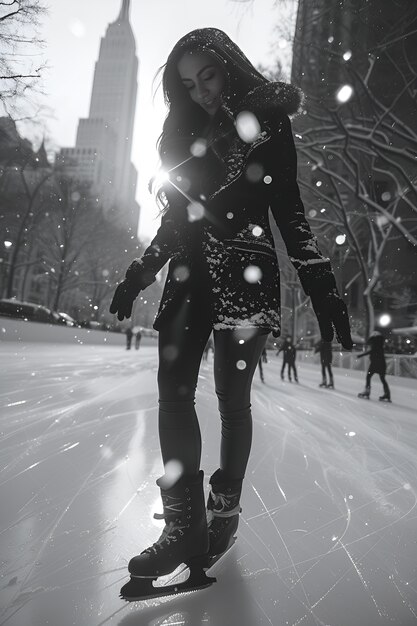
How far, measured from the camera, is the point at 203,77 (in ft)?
4.27

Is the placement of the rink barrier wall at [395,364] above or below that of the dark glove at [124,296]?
below

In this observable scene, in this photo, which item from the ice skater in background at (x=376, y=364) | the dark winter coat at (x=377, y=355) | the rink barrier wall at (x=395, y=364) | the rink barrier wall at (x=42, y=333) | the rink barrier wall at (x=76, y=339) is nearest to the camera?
the ice skater in background at (x=376, y=364)

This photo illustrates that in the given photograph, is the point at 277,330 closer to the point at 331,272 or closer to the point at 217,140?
the point at 331,272

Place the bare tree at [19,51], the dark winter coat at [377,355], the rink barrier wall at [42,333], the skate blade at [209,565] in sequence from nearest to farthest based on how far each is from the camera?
1. the skate blade at [209,565]
2. the bare tree at [19,51]
3. the dark winter coat at [377,355]
4. the rink barrier wall at [42,333]

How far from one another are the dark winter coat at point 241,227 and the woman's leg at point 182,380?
0.15ft

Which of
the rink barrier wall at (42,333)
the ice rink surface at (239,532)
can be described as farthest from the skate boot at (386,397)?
the rink barrier wall at (42,333)

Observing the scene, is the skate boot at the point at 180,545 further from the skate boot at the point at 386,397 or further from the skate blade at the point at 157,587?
the skate boot at the point at 386,397

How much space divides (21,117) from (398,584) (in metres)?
4.10

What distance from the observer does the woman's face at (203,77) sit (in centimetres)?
129

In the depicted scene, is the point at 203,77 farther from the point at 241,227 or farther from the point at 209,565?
the point at 209,565

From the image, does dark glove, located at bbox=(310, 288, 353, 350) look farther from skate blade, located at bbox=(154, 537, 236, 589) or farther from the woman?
skate blade, located at bbox=(154, 537, 236, 589)

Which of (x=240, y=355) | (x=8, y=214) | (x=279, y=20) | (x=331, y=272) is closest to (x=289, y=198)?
(x=331, y=272)

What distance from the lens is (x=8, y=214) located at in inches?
558

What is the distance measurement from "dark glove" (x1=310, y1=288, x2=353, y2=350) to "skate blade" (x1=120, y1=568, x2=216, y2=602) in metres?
0.80
